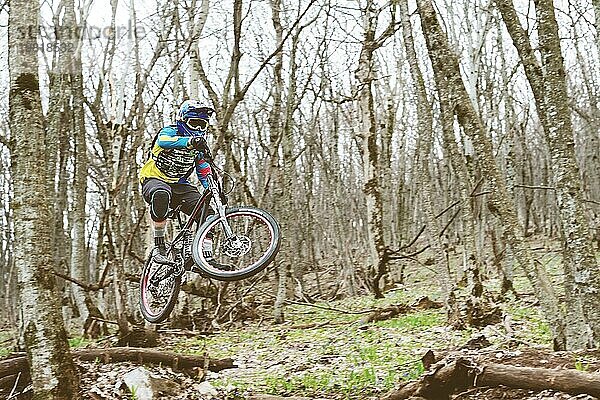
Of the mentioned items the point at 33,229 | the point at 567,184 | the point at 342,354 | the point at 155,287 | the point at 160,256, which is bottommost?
the point at 342,354

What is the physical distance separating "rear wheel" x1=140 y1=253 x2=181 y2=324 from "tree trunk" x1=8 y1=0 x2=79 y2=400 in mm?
634

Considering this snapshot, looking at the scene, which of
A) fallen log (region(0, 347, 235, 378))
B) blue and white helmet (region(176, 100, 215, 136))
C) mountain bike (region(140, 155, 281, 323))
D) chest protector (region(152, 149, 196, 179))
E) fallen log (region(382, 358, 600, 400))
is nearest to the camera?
fallen log (region(382, 358, 600, 400))

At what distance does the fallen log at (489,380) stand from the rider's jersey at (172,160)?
207 centimetres

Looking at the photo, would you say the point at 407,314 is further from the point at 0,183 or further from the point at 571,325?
the point at 0,183

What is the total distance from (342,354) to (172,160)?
382cm

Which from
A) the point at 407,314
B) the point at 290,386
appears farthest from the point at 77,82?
the point at 407,314

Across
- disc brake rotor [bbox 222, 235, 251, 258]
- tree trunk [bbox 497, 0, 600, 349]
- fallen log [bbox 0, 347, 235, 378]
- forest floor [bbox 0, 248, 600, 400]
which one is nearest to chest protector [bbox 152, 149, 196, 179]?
disc brake rotor [bbox 222, 235, 251, 258]

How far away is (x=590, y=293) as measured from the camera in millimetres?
4570

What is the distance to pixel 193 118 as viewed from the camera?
4203 millimetres

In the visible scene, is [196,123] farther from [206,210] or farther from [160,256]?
[160,256]

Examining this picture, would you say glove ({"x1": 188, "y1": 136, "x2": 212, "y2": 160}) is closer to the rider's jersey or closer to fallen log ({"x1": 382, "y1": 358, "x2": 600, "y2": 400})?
the rider's jersey

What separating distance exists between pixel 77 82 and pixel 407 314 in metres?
6.07

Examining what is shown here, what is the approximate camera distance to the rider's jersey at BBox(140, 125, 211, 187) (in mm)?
4270

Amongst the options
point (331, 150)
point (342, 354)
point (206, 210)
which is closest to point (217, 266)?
point (206, 210)
